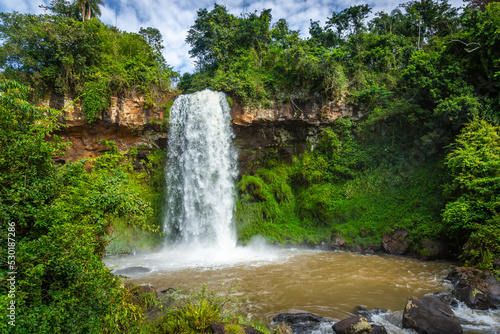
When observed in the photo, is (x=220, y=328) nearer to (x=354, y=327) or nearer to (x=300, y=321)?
(x=300, y=321)

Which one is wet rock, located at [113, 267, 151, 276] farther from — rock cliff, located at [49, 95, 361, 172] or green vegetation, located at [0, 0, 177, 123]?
rock cliff, located at [49, 95, 361, 172]

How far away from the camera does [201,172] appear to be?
47.9 feet

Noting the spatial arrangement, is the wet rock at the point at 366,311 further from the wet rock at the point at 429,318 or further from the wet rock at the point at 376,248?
the wet rock at the point at 376,248

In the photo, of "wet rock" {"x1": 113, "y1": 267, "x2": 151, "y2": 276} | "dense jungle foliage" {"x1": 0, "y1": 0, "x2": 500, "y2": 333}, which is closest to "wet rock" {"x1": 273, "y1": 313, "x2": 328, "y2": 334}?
"dense jungle foliage" {"x1": 0, "y1": 0, "x2": 500, "y2": 333}

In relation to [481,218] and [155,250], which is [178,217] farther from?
[481,218]

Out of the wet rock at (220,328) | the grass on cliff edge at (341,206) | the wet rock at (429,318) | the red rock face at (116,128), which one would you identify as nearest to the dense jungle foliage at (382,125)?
the grass on cliff edge at (341,206)

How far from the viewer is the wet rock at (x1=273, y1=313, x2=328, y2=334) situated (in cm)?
Answer: 513

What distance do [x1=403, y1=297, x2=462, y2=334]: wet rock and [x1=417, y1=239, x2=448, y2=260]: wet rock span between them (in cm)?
571

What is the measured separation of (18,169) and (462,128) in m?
14.1

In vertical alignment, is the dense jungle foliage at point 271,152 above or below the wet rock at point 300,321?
above

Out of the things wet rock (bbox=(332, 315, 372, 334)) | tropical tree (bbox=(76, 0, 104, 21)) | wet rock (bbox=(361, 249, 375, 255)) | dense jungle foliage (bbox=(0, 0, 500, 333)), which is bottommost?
wet rock (bbox=(361, 249, 375, 255))

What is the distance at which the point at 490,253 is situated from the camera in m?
7.36

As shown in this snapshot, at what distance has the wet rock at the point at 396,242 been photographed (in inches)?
432

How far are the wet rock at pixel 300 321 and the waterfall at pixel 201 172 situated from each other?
839 centimetres
